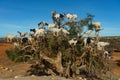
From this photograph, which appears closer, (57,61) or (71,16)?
(71,16)

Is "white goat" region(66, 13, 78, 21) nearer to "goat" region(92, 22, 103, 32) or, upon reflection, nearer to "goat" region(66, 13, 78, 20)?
"goat" region(66, 13, 78, 20)

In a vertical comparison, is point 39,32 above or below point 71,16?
below

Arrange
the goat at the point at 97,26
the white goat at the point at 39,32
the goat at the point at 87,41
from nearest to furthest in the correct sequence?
the white goat at the point at 39,32 → the goat at the point at 87,41 → the goat at the point at 97,26

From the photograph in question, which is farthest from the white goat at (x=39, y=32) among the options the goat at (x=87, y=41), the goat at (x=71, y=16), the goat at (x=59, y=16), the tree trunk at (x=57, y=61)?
the goat at (x=87, y=41)

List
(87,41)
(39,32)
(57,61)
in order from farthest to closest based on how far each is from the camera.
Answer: (57,61) → (87,41) → (39,32)

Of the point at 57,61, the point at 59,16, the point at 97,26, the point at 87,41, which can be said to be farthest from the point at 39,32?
the point at 97,26

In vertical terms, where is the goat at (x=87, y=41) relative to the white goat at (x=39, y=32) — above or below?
below

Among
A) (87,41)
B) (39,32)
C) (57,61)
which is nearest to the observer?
→ (39,32)

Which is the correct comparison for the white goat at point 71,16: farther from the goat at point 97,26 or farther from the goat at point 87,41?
the goat at point 87,41

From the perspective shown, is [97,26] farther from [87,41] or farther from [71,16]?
[71,16]

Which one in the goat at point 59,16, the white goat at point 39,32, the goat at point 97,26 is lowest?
the white goat at point 39,32

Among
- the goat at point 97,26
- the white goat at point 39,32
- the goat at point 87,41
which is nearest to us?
the white goat at point 39,32

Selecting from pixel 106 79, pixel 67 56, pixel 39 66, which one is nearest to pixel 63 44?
pixel 67 56

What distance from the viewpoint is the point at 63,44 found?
17828 millimetres
